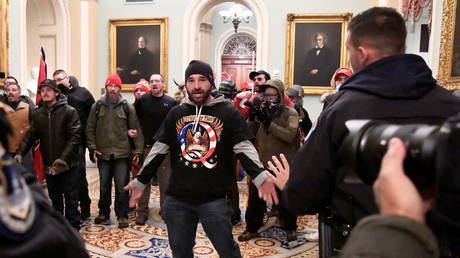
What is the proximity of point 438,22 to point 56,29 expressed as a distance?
7.77 metres

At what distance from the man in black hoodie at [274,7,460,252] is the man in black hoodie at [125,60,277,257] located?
1.11 m

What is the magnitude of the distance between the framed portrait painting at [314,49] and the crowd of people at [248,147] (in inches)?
124

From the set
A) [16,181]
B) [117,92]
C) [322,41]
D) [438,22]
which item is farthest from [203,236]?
[322,41]

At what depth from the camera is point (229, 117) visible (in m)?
2.96

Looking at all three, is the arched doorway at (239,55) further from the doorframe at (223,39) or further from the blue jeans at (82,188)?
the blue jeans at (82,188)

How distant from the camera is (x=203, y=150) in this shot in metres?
2.92

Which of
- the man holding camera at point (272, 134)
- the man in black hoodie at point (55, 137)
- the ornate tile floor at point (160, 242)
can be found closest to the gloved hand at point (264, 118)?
the man holding camera at point (272, 134)

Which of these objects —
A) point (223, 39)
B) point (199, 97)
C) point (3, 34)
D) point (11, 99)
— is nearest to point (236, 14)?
point (223, 39)

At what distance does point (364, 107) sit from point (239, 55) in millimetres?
16388

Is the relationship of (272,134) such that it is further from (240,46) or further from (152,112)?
(240,46)

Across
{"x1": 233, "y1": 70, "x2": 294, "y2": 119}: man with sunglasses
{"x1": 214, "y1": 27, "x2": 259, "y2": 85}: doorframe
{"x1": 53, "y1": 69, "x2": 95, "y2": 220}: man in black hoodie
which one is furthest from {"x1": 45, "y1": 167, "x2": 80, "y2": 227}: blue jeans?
{"x1": 214, "y1": 27, "x2": 259, "y2": 85}: doorframe

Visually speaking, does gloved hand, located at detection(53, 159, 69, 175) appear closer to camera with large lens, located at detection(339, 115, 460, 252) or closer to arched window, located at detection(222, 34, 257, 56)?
camera with large lens, located at detection(339, 115, 460, 252)

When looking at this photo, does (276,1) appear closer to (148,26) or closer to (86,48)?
(148,26)

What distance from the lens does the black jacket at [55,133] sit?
171 inches
